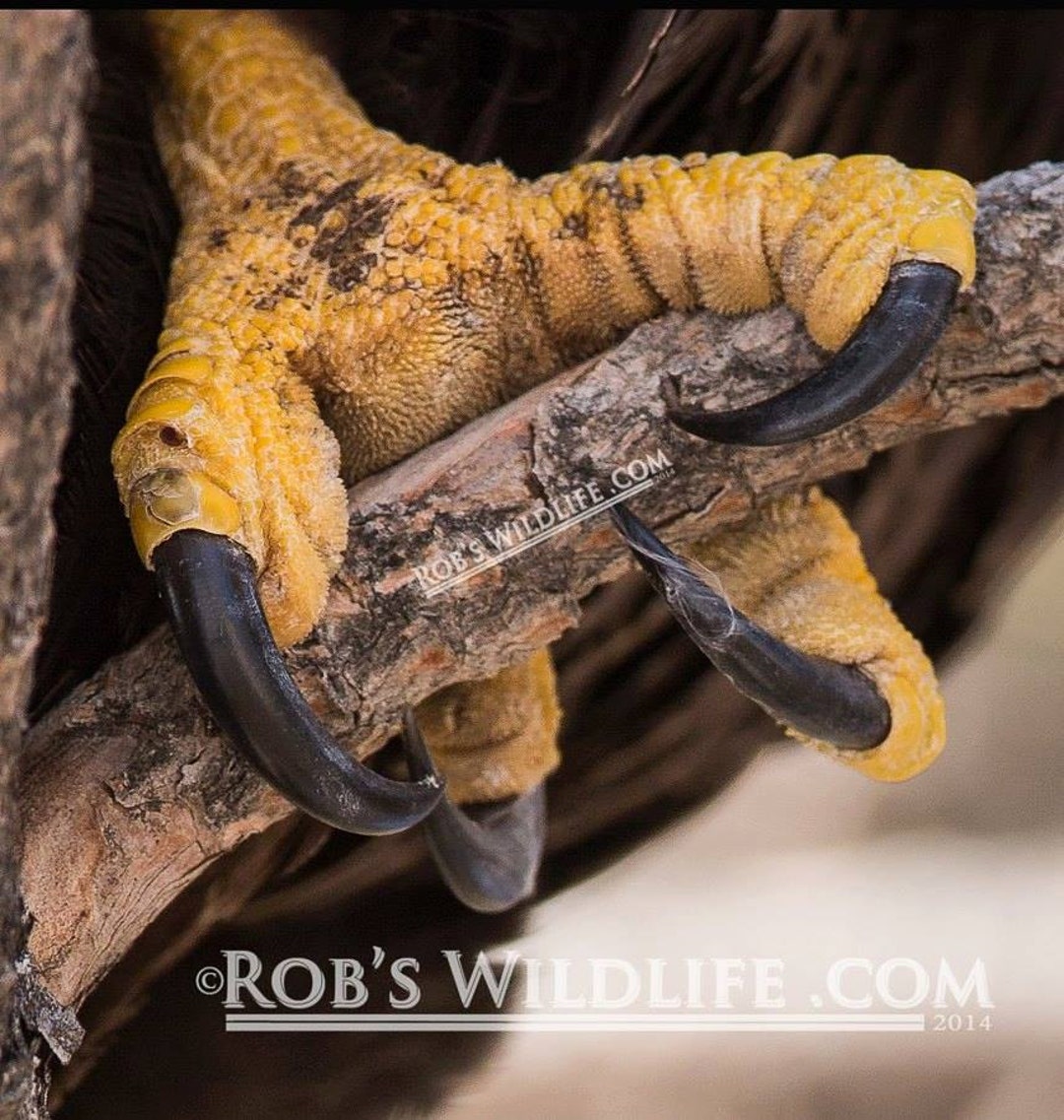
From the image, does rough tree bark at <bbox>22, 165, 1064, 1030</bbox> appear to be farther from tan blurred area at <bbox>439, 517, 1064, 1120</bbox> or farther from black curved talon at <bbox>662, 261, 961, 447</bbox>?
tan blurred area at <bbox>439, 517, 1064, 1120</bbox>

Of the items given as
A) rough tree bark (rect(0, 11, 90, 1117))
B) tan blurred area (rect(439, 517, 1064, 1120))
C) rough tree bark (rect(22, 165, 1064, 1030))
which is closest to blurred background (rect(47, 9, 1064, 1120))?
tan blurred area (rect(439, 517, 1064, 1120))

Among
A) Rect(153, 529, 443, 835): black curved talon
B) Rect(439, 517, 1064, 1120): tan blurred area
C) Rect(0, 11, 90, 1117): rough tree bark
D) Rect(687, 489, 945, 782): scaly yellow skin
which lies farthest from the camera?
Rect(439, 517, 1064, 1120): tan blurred area

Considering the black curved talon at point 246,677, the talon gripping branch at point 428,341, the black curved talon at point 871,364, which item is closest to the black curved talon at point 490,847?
the talon gripping branch at point 428,341

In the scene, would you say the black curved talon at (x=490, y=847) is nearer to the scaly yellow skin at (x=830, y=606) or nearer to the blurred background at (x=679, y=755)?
the blurred background at (x=679, y=755)

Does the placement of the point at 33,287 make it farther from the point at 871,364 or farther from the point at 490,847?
the point at 490,847

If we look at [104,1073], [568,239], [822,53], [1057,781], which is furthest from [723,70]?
[104,1073]

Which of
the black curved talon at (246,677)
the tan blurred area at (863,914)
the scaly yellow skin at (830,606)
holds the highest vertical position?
the scaly yellow skin at (830,606)

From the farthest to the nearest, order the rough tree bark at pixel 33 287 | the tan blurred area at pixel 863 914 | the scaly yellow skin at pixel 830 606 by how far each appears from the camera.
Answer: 1. the tan blurred area at pixel 863 914
2. the scaly yellow skin at pixel 830 606
3. the rough tree bark at pixel 33 287
